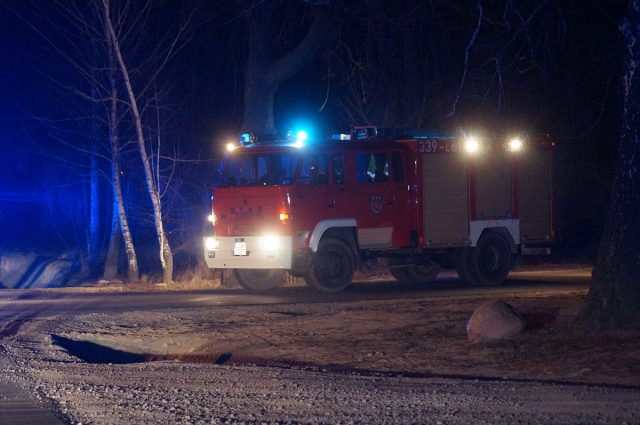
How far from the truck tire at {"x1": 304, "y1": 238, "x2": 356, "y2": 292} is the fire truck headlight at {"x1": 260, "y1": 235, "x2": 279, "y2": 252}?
971 millimetres

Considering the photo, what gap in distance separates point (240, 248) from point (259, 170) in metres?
1.56

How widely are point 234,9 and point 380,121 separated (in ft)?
16.7

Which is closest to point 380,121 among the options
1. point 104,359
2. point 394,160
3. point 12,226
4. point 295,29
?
point 295,29

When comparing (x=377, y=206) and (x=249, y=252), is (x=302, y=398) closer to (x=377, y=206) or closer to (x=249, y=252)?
(x=249, y=252)

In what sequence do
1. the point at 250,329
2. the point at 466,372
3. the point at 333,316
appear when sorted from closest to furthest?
the point at 466,372
the point at 250,329
the point at 333,316

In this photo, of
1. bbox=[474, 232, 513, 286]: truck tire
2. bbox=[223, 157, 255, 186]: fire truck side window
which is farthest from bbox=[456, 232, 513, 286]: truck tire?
bbox=[223, 157, 255, 186]: fire truck side window

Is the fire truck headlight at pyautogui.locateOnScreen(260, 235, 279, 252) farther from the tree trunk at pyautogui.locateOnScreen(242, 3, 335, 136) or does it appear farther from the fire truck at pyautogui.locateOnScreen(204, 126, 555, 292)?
the tree trunk at pyautogui.locateOnScreen(242, 3, 335, 136)

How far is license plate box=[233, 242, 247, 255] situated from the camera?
58.4 ft

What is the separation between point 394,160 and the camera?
1852 centimetres

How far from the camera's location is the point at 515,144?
64.7 feet

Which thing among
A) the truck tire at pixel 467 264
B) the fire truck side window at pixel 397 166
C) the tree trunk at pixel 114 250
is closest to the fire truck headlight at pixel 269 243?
the fire truck side window at pixel 397 166

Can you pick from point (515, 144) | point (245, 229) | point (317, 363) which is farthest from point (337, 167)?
point (317, 363)

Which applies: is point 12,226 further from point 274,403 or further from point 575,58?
point 274,403

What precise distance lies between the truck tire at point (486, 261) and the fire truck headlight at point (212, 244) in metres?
5.24
